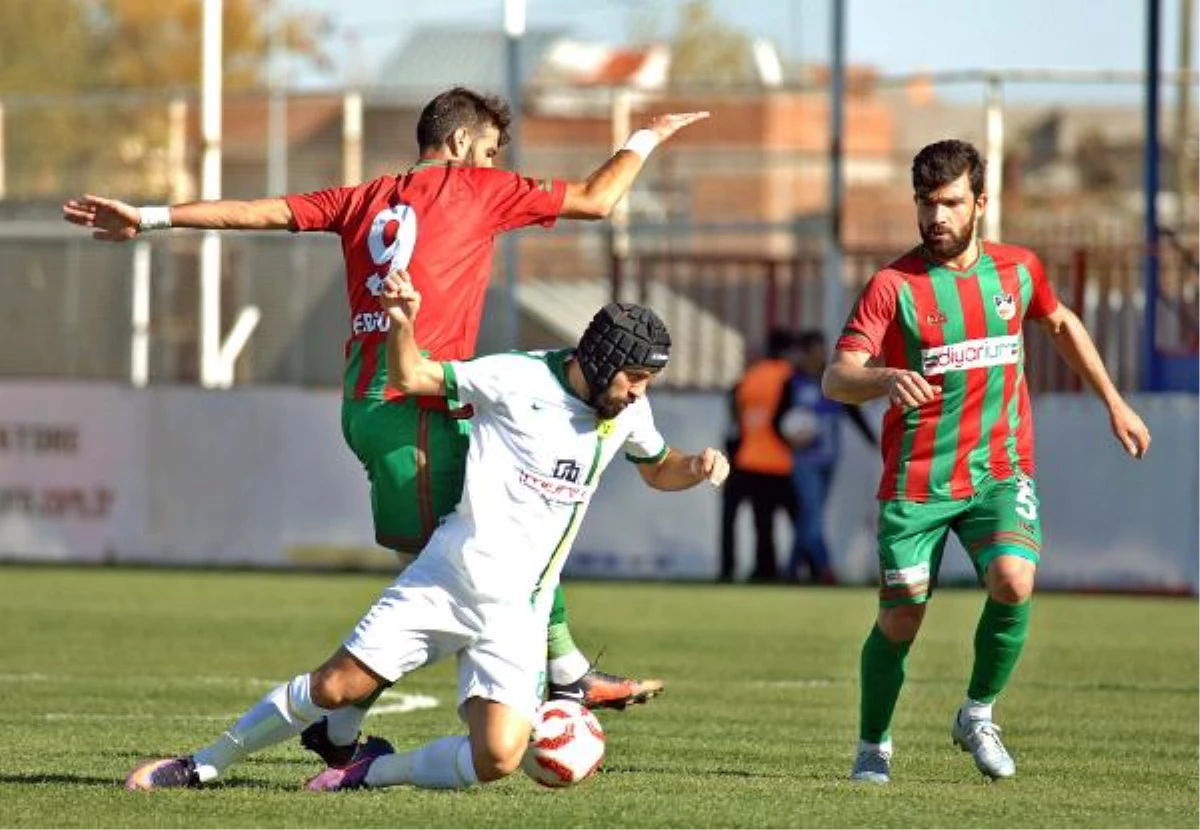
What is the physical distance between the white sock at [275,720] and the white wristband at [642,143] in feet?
6.98

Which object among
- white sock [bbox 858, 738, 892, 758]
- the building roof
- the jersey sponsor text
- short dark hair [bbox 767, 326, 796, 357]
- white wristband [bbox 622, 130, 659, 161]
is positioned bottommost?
Answer: white sock [bbox 858, 738, 892, 758]

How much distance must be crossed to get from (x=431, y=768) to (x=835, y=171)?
13891 mm

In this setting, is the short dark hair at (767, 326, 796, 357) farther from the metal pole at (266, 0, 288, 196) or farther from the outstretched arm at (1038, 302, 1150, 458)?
the outstretched arm at (1038, 302, 1150, 458)

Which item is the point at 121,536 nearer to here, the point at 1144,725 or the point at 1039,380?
the point at 1039,380

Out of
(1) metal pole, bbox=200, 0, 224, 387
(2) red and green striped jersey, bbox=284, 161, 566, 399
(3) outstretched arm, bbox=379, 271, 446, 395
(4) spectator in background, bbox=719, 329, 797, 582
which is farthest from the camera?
(1) metal pole, bbox=200, 0, 224, 387

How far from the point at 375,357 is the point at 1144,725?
13.9ft

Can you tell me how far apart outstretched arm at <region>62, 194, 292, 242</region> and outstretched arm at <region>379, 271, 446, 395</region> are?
1.02 m

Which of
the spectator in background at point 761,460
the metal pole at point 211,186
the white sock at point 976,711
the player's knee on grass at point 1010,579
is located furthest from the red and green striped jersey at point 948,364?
the metal pole at point 211,186

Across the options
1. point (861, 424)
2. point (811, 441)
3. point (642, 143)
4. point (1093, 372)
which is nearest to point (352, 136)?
point (811, 441)

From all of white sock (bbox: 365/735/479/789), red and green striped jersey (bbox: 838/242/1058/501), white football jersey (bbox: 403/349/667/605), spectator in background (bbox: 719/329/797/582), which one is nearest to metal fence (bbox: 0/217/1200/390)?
spectator in background (bbox: 719/329/797/582)

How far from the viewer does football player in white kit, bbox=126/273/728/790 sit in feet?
26.0

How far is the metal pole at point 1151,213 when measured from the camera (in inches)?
837

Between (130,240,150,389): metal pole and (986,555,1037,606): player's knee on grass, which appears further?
(130,240,150,389): metal pole

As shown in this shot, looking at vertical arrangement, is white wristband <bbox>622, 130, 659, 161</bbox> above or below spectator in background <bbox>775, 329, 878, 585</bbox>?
above
